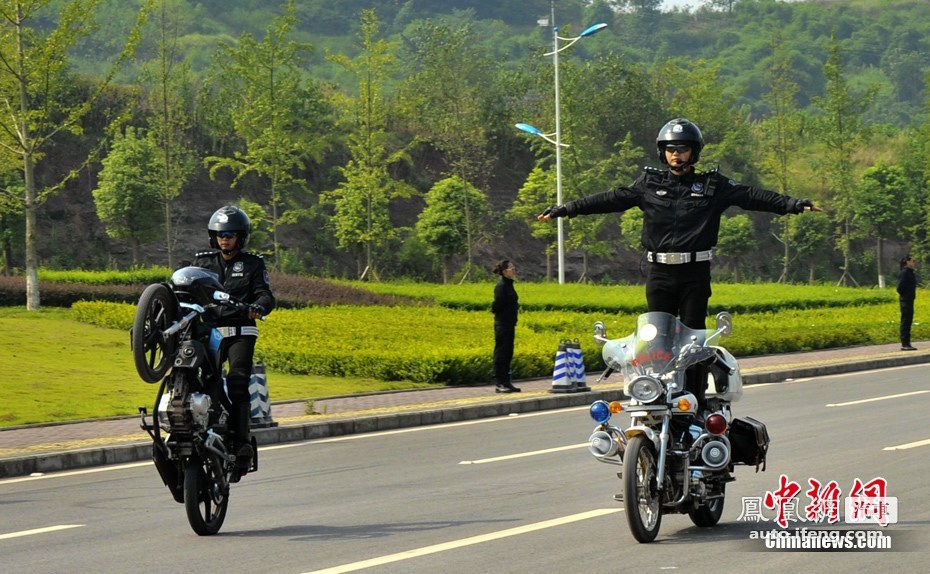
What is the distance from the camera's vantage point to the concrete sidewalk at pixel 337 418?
44.9ft

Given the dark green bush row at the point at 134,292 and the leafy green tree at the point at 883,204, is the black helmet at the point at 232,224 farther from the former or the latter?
the leafy green tree at the point at 883,204

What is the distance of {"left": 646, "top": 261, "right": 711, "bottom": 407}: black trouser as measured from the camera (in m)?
8.80

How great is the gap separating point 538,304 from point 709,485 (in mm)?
28052

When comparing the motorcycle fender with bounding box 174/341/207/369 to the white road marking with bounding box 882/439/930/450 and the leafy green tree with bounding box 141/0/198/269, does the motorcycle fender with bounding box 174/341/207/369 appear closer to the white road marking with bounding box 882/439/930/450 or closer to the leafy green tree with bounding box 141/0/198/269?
the white road marking with bounding box 882/439/930/450

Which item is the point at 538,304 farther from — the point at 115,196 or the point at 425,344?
the point at 115,196

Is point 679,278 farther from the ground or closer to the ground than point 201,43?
closer to the ground

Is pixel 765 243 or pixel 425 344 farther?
pixel 765 243

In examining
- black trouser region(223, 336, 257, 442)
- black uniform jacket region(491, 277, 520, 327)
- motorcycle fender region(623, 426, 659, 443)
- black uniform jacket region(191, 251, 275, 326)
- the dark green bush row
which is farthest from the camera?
the dark green bush row

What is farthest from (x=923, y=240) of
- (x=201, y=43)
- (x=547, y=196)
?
(x=201, y=43)

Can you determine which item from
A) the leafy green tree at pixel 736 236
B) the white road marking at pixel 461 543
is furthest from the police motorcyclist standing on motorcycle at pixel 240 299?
the leafy green tree at pixel 736 236

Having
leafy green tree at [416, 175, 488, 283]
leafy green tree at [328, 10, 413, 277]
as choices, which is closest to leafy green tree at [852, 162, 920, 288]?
leafy green tree at [416, 175, 488, 283]

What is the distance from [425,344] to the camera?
2481 cm

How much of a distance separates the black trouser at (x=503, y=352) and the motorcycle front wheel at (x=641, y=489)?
40.3ft

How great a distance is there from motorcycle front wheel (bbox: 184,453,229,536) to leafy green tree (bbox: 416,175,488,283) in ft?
139
